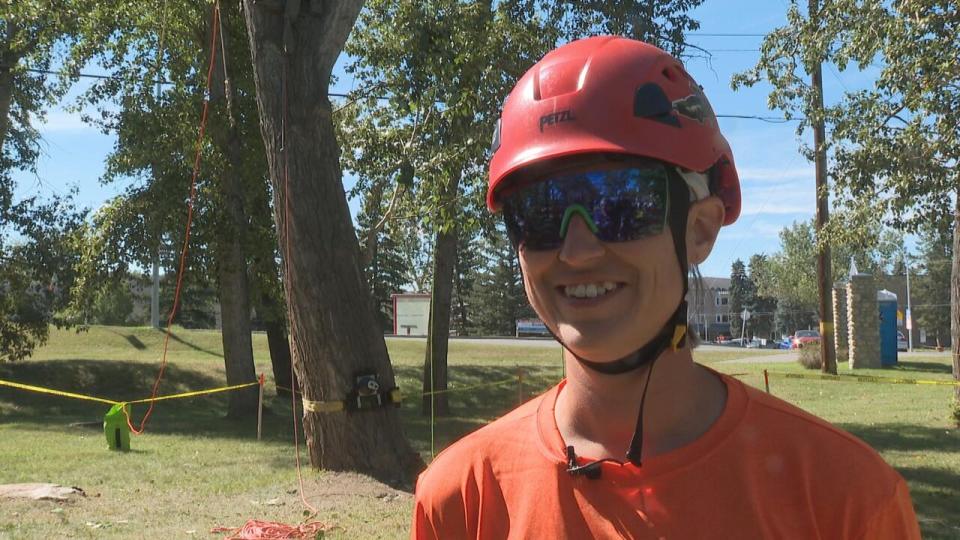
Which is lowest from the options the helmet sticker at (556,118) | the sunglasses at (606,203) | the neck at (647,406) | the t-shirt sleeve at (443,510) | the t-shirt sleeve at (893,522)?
the t-shirt sleeve at (443,510)

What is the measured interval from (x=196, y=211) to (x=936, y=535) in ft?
43.7

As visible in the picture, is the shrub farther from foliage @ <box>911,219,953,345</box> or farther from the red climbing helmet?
foliage @ <box>911,219,953,345</box>

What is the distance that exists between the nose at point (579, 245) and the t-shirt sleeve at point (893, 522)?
1.89 ft

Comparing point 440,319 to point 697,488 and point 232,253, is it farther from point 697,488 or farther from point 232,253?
point 697,488

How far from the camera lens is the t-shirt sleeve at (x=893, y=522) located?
1.28 metres

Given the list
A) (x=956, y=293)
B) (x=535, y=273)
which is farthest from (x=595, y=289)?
(x=956, y=293)

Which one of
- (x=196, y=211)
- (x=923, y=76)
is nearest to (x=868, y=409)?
(x=923, y=76)

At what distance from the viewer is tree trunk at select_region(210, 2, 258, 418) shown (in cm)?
1597

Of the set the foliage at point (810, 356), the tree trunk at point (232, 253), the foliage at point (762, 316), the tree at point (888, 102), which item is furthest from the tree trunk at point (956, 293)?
the foliage at point (762, 316)

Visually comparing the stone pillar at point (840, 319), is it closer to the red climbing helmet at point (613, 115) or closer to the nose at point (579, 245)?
the red climbing helmet at point (613, 115)

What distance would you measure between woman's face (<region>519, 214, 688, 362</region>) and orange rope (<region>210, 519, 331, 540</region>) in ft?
19.6

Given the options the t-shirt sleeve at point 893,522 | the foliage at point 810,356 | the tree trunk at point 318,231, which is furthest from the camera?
the foliage at point 810,356

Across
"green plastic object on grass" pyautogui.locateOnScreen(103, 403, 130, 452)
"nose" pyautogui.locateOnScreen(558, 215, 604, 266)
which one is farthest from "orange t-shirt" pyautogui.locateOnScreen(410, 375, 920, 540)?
"green plastic object on grass" pyautogui.locateOnScreen(103, 403, 130, 452)

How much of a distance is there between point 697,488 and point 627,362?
234 mm
